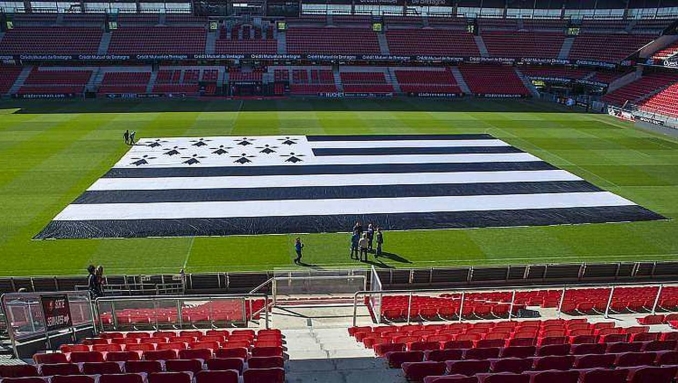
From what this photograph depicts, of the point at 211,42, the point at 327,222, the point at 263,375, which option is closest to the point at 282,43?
the point at 211,42

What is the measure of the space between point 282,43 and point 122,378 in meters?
59.1

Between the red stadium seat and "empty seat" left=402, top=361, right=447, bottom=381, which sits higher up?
"empty seat" left=402, top=361, right=447, bottom=381

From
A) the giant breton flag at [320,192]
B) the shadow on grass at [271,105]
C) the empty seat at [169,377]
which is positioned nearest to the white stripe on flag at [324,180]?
the giant breton flag at [320,192]

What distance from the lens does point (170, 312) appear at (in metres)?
10.6

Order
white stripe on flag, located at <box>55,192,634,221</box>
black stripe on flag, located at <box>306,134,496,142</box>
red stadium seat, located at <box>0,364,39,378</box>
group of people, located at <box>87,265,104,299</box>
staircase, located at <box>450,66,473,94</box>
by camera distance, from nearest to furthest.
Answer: red stadium seat, located at <box>0,364,39,378</box>, group of people, located at <box>87,265,104,299</box>, white stripe on flag, located at <box>55,192,634,221</box>, black stripe on flag, located at <box>306,134,496,142</box>, staircase, located at <box>450,66,473,94</box>

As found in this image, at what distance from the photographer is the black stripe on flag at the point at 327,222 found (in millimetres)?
18828

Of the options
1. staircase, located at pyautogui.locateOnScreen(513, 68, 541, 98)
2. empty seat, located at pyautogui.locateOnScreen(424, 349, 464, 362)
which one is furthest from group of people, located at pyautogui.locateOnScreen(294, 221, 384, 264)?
staircase, located at pyautogui.locateOnScreen(513, 68, 541, 98)

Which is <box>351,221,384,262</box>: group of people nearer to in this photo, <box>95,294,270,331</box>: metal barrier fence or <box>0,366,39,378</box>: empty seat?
<box>95,294,270,331</box>: metal barrier fence

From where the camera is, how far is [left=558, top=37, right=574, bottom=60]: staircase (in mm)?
60497

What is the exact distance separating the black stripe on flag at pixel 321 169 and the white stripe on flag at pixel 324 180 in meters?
0.56

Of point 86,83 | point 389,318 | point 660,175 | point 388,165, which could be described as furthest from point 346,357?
point 86,83

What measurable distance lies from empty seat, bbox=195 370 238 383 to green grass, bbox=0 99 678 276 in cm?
1016

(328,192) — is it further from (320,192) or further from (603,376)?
(603,376)

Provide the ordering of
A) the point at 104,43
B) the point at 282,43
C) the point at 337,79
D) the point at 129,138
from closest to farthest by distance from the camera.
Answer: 1. the point at 129,138
2. the point at 337,79
3. the point at 104,43
4. the point at 282,43
